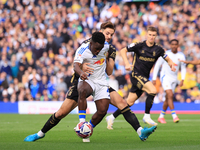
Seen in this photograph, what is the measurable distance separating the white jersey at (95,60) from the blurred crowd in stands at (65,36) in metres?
10.9

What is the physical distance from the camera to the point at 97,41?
6328 mm

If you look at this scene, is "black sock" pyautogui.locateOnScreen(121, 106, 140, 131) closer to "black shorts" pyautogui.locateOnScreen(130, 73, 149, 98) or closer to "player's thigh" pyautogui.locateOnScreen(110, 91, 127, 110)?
"player's thigh" pyautogui.locateOnScreen(110, 91, 127, 110)

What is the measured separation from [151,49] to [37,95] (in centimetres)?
1010

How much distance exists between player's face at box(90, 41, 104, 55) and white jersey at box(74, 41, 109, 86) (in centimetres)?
7

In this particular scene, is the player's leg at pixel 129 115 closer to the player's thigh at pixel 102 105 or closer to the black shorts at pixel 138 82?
the player's thigh at pixel 102 105

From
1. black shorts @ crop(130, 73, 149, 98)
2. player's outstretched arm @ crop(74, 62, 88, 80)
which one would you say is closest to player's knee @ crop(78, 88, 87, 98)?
player's outstretched arm @ crop(74, 62, 88, 80)

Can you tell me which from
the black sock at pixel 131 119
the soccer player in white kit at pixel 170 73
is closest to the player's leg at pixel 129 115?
the black sock at pixel 131 119

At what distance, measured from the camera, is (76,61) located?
645cm

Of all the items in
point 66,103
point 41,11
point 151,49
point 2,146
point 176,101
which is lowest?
point 176,101

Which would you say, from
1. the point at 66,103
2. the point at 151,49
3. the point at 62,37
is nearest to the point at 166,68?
the point at 151,49

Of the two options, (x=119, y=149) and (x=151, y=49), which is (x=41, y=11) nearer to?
(x=151, y=49)

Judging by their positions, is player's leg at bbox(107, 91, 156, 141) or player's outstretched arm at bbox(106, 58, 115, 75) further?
player's outstretched arm at bbox(106, 58, 115, 75)

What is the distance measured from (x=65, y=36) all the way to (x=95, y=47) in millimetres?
15342

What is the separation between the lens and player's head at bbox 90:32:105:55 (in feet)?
20.7
